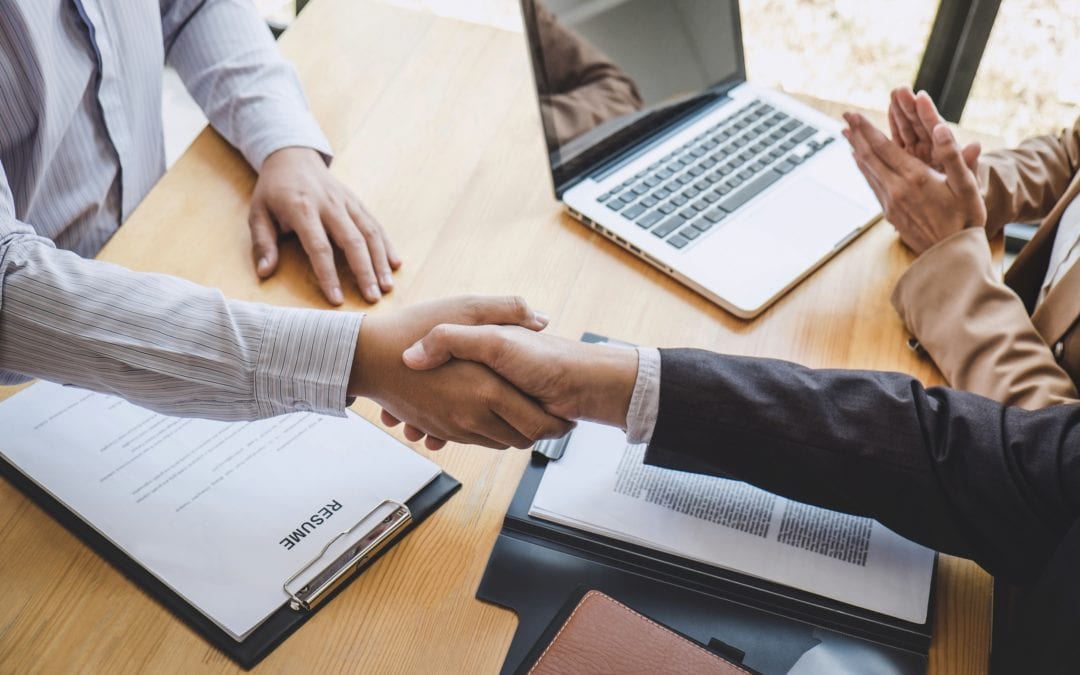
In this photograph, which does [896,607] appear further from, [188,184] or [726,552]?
[188,184]

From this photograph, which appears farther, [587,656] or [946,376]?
[946,376]

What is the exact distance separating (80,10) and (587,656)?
981mm

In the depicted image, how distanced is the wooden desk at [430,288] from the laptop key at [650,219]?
2.0 inches

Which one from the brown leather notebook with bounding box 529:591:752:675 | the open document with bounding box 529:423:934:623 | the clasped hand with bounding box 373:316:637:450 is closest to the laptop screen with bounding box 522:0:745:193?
the clasped hand with bounding box 373:316:637:450

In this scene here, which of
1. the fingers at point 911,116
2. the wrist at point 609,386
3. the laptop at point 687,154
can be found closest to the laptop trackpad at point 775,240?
the laptop at point 687,154

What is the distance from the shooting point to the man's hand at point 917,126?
110cm

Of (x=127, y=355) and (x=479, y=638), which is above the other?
(x=127, y=355)

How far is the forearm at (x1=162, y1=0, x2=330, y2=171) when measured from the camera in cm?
120

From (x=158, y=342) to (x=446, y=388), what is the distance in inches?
11.3

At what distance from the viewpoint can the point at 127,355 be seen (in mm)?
841

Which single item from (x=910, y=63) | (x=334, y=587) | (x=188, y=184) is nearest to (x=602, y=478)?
(x=334, y=587)

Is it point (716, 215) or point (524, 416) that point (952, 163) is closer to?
point (716, 215)

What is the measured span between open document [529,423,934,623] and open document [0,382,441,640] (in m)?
0.16

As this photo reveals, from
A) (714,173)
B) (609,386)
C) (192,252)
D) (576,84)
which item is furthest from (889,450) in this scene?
(192,252)
